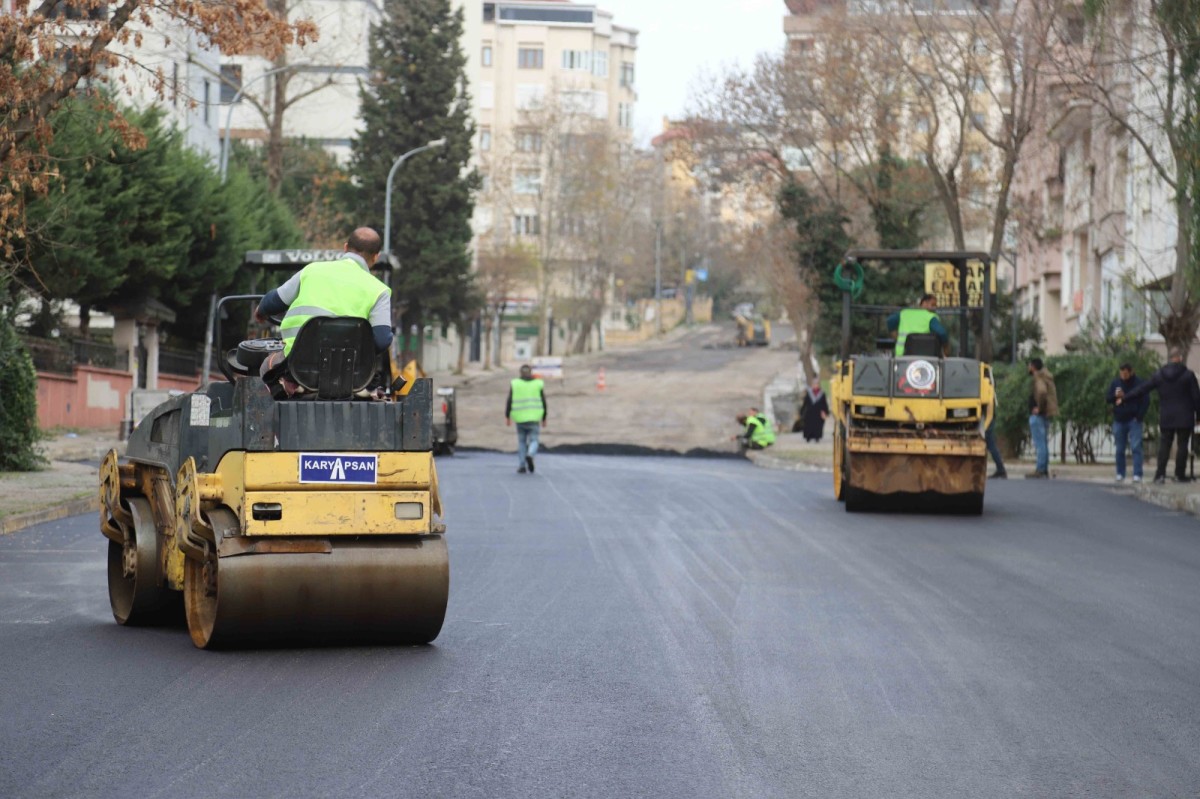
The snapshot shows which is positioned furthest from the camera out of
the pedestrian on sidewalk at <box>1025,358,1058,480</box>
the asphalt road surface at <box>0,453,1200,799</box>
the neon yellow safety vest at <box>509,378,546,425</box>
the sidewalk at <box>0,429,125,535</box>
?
the neon yellow safety vest at <box>509,378,546,425</box>

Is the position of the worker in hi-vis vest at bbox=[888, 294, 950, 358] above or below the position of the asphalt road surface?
above

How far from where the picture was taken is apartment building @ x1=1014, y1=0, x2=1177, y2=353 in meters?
30.4

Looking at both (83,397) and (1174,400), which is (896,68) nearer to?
(1174,400)

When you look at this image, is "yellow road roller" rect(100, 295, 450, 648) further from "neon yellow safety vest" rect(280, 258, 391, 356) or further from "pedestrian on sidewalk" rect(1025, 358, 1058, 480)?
"pedestrian on sidewalk" rect(1025, 358, 1058, 480)

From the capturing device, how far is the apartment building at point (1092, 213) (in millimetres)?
30422

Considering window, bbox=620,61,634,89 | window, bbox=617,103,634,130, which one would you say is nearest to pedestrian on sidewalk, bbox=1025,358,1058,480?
window, bbox=617,103,634,130

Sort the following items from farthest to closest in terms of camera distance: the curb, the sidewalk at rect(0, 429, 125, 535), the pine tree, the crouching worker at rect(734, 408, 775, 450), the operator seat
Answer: the pine tree < the crouching worker at rect(734, 408, 775, 450) < the operator seat < the sidewalk at rect(0, 429, 125, 535) < the curb

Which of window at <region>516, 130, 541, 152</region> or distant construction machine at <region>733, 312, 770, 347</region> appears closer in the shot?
window at <region>516, 130, 541, 152</region>

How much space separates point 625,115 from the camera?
12612 cm

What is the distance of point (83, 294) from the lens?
35.6 meters

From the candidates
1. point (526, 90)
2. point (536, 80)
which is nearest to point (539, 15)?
point (536, 80)

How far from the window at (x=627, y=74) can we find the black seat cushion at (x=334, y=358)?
119m

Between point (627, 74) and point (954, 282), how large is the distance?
103m

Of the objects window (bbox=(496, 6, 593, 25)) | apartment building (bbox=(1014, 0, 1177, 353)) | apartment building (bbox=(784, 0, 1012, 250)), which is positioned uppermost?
window (bbox=(496, 6, 593, 25))
